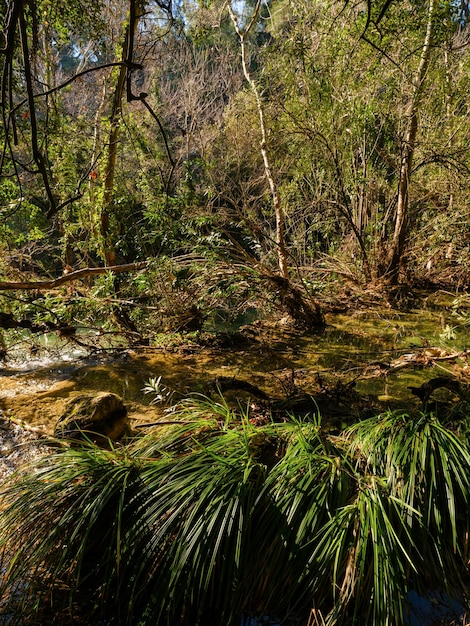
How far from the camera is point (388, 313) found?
509cm

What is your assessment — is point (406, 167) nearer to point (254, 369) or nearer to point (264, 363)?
point (264, 363)

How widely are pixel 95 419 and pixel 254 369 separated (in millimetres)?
1583

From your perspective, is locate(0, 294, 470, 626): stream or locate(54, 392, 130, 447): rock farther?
locate(0, 294, 470, 626): stream

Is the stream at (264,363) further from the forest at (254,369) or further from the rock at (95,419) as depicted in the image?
the rock at (95,419)

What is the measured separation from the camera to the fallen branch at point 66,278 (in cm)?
372

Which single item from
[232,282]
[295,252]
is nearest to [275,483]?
[232,282]

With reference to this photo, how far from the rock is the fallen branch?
1.61 m

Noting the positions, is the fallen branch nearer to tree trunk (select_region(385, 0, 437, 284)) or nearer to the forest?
the forest

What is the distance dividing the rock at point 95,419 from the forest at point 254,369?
0.6 inches

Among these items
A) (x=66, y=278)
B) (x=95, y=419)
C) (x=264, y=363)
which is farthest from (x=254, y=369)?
(x=66, y=278)

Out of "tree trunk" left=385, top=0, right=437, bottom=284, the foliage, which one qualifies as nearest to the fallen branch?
the foliage

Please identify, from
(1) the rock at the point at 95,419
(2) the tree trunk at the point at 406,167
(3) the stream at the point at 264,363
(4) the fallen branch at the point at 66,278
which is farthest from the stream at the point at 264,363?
(2) the tree trunk at the point at 406,167

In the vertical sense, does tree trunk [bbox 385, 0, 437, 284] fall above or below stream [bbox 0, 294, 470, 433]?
above

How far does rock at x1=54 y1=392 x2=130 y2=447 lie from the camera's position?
2428mm
